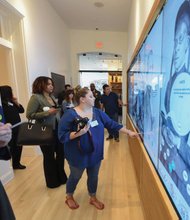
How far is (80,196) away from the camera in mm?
2270

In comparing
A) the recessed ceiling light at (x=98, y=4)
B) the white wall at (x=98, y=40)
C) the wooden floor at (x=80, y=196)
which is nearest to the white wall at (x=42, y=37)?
the white wall at (x=98, y=40)

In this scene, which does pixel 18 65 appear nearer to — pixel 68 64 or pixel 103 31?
pixel 68 64

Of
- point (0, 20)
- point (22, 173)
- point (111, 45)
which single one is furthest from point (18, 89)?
point (111, 45)

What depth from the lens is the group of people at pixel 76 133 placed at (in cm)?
178

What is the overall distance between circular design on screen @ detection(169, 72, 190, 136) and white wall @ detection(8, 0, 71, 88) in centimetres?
305

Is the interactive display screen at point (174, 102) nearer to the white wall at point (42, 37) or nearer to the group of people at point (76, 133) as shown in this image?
the group of people at point (76, 133)

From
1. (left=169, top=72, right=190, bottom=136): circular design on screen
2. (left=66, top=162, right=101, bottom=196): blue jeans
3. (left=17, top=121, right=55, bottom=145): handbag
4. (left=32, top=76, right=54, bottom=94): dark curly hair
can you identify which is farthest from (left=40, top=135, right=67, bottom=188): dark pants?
(left=169, top=72, right=190, bottom=136): circular design on screen

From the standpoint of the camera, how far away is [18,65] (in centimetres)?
337

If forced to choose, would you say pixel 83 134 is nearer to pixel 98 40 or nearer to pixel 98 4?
pixel 98 4

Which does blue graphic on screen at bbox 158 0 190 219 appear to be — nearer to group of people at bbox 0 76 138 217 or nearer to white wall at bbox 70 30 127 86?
group of people at bbox 0 76 138 217

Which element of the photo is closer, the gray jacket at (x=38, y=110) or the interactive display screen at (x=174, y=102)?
the interactive display screen at (x=174, y=102)

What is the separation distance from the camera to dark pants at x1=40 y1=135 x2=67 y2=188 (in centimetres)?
237

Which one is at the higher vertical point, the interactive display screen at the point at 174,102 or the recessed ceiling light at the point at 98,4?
the recessed ceiling light at the point at 98,4

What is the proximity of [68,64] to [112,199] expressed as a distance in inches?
191
